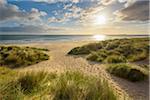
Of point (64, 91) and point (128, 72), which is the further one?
point (128, 72)

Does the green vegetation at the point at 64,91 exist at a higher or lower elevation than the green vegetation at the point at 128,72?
higher

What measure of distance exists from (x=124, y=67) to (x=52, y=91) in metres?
3.70

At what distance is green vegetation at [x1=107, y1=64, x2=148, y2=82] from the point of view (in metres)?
5.65

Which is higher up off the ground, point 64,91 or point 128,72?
point 64,91

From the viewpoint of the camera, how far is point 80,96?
274 centimetres

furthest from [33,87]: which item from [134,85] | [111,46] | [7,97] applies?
[111,46]

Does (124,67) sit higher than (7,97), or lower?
lower

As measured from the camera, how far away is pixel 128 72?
233 inches

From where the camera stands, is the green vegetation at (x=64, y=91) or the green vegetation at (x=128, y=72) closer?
the green vegetation at (x=64, y=91)

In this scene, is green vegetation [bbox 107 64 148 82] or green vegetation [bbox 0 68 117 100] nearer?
green vegetation [bbox 0 68 117 100]

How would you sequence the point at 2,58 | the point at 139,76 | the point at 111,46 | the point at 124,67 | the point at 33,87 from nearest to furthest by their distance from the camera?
the point at 33,87 < the point at 139,76 < the point at 124,67 < the point at 2,58 < the point at 111,46

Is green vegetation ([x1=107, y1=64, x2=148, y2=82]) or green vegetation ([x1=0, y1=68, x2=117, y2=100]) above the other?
green vegetation ([x1=0, y1=68, x2=117, y2=100])

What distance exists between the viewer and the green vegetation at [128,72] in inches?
222

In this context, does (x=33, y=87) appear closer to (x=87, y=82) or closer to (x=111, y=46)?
(x=87, y=82)
